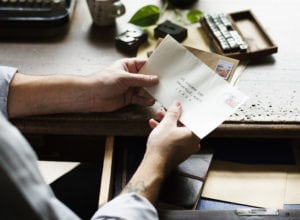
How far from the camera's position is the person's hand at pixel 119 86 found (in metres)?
0.96

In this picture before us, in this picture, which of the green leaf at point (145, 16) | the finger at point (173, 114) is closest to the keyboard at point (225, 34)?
the green leaf at point (145, 16)

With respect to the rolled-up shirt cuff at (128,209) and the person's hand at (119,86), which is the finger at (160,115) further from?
the rolled-up shirt cuff at (128,209)

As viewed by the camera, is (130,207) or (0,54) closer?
(130,207)

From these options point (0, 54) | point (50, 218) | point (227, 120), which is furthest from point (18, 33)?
point (50, 218)

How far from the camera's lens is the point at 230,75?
3.31ft

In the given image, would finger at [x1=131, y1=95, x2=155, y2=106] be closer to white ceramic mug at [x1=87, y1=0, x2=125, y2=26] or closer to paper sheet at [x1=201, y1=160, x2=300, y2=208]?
paper sheet at [x1=201, y1=160, x2=300, y2=208]

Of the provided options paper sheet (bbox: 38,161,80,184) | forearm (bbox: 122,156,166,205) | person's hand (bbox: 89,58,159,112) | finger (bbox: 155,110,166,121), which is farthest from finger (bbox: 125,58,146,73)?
paper sheet (bbox: 38,161,80,184)

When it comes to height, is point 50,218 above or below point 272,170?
above

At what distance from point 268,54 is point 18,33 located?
605 mm

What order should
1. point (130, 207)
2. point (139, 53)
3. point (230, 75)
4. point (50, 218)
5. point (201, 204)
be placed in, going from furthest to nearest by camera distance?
point (139, 53) < point (230, 75) < point (201, 204) < point (130, 207) < point (50, 218)

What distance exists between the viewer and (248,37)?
1.15 metres

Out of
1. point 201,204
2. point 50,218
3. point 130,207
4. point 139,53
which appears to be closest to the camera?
point 50,218

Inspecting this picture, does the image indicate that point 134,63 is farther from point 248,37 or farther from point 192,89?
point 248,37

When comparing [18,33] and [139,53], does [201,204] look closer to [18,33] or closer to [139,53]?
[139,53]
